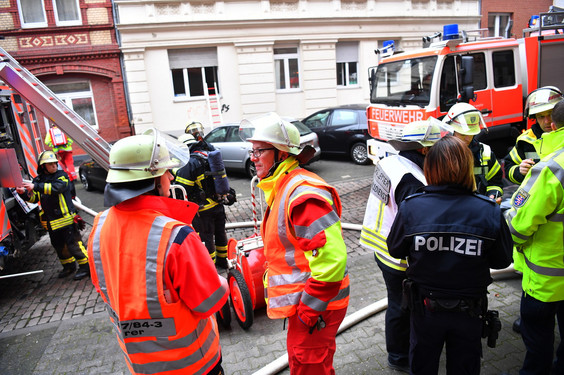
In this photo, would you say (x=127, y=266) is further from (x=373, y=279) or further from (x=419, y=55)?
(x=419, y=55)

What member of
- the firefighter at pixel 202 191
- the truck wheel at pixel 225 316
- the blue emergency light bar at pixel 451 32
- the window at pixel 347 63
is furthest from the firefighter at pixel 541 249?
the window at pixel 347 63

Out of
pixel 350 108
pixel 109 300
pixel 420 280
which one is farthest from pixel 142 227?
pixel 350 108

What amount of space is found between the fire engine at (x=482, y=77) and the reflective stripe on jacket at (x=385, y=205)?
4843 millimetres

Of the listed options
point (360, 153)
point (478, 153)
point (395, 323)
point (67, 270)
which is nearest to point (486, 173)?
point (478, 153)

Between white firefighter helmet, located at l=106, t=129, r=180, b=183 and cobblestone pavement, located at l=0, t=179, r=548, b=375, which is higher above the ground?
white firefighter helmet, located at l=106, t=129, r=180, b=183

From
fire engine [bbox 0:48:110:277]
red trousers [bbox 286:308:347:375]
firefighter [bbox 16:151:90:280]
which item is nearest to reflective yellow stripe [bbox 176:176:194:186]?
fire engine [bbox 0:48:110:277]

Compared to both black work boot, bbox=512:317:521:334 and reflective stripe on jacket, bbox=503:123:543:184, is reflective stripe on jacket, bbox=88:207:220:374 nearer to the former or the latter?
black work boot, bbox=512:317:521:334

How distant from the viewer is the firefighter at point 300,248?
2.07 metres

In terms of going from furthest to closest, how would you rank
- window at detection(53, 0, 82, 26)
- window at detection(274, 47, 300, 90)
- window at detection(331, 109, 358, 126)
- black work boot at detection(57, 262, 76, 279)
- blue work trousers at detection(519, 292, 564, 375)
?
window at detection(274, 47, 300, 90) → window at detection(53, 0, 82, 26) → window at detection(331, 109, 358, 126) → black work boot at detection(57, 262, 76, 279) → blue work trousers at detection(519, 292, 564, 375)

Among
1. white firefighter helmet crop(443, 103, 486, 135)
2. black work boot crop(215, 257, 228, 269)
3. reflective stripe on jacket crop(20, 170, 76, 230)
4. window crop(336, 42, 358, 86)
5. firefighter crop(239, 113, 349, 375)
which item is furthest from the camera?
window crop(336, 42, 358, 86)

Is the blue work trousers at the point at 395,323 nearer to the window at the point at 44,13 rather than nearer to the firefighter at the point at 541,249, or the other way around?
the firefighter at the point at 541,249

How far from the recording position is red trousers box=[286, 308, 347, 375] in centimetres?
225

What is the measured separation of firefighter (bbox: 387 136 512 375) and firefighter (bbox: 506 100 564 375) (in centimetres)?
56

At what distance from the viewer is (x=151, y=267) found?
5.95 ft
